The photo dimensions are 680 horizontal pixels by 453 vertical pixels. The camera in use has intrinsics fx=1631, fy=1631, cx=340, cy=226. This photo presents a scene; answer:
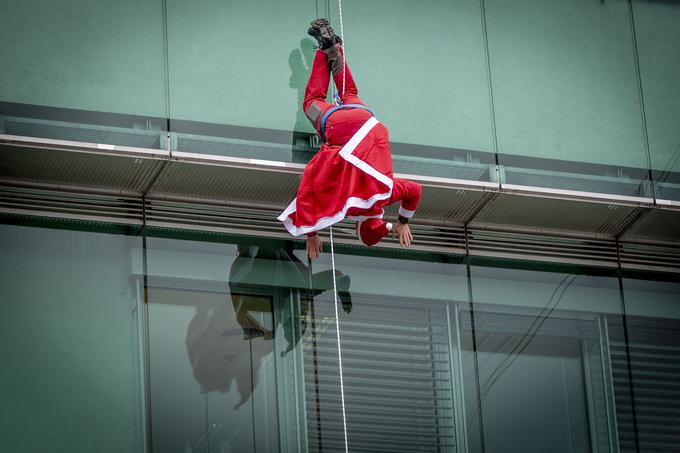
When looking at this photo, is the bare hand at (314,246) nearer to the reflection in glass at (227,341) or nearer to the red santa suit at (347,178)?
the red santa suit at (347,178)

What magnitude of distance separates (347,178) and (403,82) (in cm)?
157

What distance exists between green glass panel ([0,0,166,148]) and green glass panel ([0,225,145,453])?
31.6 inches

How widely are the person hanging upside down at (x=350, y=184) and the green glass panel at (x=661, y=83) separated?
2561 mm

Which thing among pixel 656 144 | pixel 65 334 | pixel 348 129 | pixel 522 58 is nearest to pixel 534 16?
pixel 522 58

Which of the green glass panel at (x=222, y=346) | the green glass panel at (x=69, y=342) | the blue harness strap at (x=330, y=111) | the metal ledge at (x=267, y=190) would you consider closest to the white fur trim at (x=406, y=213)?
the metal ledge at (x=267, y=190)

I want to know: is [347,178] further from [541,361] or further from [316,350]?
[541,361]

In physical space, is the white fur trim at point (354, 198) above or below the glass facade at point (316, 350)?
above

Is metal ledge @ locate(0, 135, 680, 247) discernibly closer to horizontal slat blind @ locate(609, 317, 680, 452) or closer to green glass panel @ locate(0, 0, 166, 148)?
green glass panel @ locate(0, 0, 166, 148)

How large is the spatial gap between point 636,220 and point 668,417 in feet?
5.51

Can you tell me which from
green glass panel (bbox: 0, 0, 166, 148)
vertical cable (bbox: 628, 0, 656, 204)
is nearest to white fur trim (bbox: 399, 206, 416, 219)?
green glass panel (bbox: 0, 0, 166, 148)

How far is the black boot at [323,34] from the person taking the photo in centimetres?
1235

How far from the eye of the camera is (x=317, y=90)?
12352mm

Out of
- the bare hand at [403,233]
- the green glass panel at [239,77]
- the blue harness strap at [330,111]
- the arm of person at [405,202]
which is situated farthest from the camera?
the green glass panel at [239,77]

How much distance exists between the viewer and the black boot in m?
12.4
